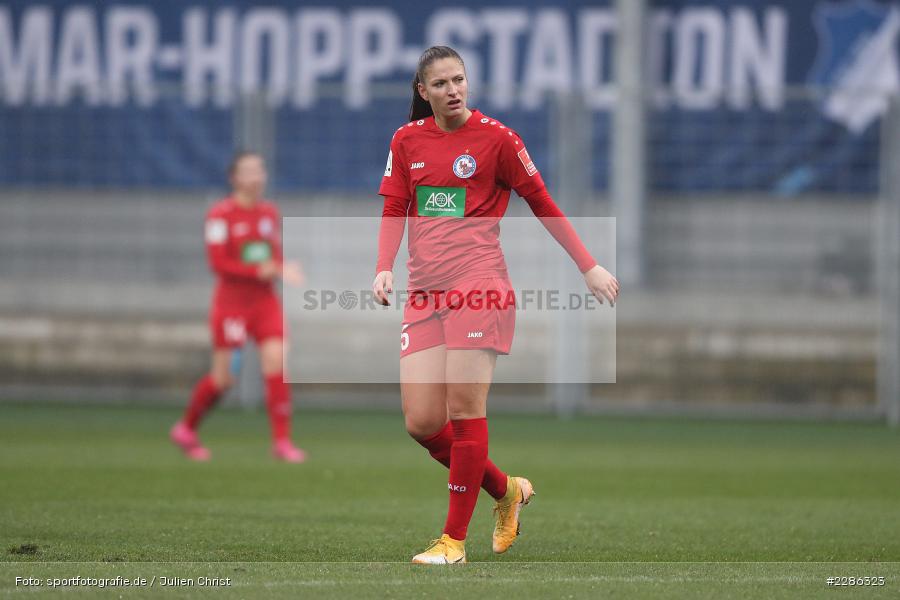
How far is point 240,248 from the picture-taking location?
1048 cm

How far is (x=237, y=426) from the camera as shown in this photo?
1309cm

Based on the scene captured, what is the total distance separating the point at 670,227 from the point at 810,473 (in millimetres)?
5107

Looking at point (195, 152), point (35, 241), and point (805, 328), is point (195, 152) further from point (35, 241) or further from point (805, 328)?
point (805, 328)

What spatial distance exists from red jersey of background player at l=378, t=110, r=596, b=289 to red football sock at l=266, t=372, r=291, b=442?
14.9 ft

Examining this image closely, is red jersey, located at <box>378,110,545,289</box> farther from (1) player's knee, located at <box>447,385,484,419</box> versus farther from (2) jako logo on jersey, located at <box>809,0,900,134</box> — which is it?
(2) jako logo on jersey, located at <box>809,0,900,134</box>

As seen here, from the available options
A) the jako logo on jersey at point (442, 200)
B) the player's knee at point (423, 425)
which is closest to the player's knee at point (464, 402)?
the player's knee at point (423, 425)

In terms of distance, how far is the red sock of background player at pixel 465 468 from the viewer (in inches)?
228

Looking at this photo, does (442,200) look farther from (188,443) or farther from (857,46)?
(857,46)

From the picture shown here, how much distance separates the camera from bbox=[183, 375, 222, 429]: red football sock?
1038 centimetres

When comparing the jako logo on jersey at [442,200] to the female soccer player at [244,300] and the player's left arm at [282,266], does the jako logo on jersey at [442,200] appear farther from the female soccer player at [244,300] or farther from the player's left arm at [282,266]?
the female soccer player at [244,300]

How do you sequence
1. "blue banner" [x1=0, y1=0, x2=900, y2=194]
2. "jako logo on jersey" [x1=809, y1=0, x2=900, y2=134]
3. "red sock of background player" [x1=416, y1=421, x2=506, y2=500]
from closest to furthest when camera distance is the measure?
"red sock of background player" [x1=416, y1=421, x2=506, y2=500] < "blue banner" [x1=0, y1=0, x2=900, y2=194] < "jako logo on jersey" [x1=809, y1=0, x2=900, y2=134]

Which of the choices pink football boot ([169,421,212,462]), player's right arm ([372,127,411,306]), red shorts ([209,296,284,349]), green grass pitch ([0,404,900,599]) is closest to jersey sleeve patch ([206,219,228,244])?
red shorts ([209,296,284,349])

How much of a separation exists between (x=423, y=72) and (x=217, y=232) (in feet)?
15.9

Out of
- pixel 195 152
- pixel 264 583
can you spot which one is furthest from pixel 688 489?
pixel 195 152
